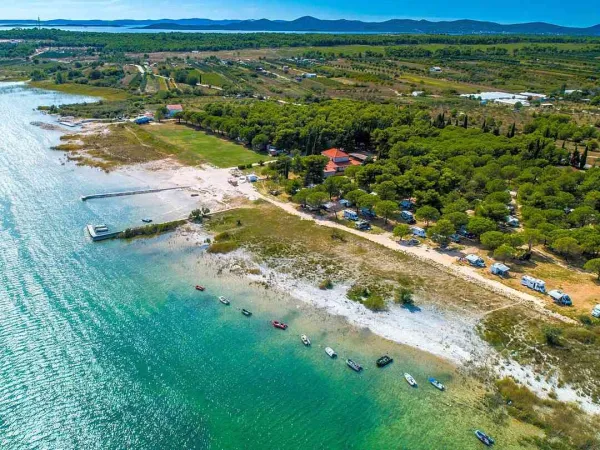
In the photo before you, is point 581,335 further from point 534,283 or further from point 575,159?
point 575,159

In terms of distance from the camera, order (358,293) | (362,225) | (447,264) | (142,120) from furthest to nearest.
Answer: (142,120) < (362,225) < (447,264) < (358,293)

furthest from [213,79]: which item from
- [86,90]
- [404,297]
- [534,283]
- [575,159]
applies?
[534,283]

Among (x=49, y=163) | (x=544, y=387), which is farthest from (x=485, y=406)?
(x=49, y=163)

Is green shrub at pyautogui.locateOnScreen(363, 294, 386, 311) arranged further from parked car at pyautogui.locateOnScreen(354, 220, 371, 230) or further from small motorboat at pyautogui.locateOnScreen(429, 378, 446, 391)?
parked car at pyautogui.locateOnScreen(354, 220, 371, 230)

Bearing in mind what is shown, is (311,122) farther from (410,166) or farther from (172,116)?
(172,116)

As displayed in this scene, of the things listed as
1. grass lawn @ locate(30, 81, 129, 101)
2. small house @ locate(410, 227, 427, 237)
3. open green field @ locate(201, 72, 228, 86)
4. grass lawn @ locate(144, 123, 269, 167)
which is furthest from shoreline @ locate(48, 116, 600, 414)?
open green field @ locate(201, 72, 228, 86)

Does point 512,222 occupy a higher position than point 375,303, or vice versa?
point 512,222

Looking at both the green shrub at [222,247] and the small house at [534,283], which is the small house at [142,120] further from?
the small house at [534,283]

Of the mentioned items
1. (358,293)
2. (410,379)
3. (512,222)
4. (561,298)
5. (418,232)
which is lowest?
(410,379)
